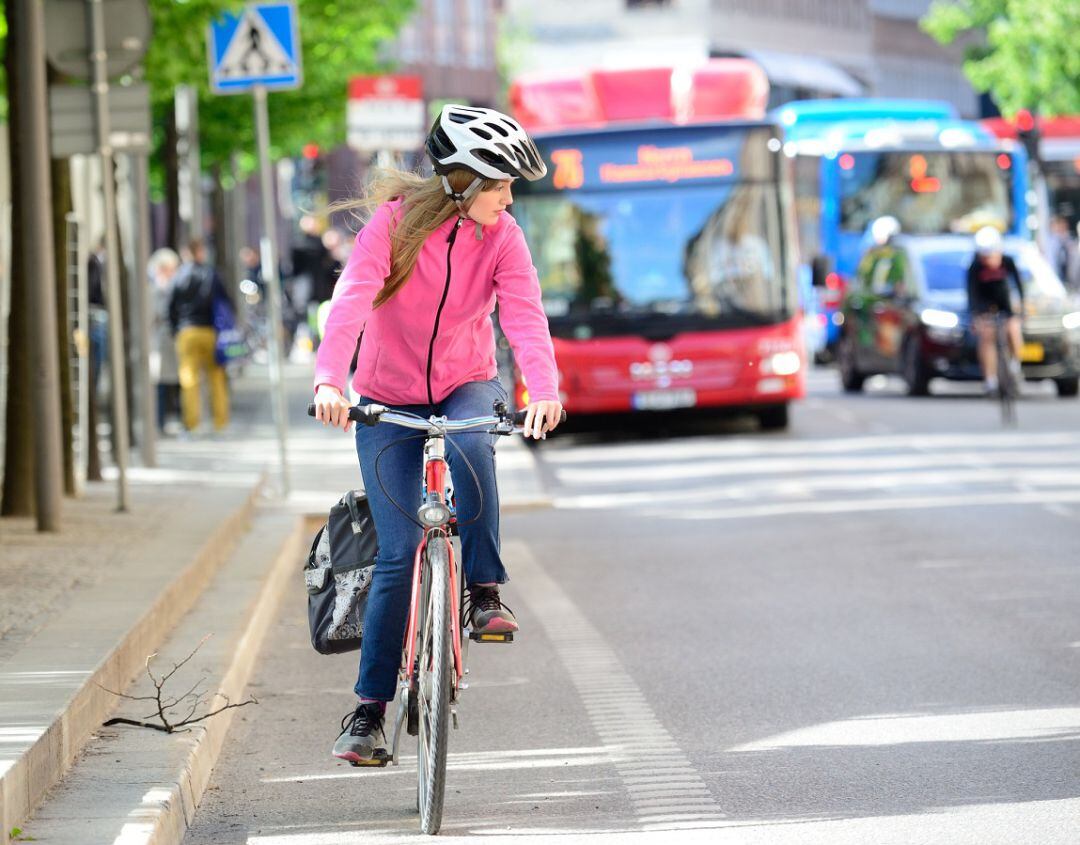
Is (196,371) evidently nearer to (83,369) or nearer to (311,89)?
(83,369)

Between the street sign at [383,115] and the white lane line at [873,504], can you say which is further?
the street sign at [383,115]

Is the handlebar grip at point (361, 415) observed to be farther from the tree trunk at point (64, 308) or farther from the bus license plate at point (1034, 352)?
the bus license plate at point (1034, 352)

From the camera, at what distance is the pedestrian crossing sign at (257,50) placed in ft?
58.1

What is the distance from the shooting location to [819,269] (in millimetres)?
28734

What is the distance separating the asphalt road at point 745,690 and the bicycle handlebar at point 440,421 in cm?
104

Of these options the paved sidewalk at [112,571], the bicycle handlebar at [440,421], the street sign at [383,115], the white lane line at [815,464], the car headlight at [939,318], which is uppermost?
the street sign at [383,115]

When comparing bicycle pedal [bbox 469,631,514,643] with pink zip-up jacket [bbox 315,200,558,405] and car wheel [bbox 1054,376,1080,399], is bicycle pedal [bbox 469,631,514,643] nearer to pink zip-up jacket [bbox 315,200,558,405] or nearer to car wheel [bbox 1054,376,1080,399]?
pink zip-up jacket [bbox 315,200,558,405]

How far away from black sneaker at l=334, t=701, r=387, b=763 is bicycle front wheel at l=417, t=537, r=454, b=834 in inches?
13.6

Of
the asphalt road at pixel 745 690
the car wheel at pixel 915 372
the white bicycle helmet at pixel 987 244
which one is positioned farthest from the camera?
the car wheel at pixel 915 372

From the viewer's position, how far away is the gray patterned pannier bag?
→ 7.31 m

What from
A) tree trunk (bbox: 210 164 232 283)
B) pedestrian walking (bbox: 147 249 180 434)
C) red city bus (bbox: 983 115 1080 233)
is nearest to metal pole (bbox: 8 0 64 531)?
pedestrian walking (bbox: 147 249 180 434)

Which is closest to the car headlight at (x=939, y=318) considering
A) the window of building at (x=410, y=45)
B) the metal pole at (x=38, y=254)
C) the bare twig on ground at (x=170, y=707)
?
the metal pole at (x=38, y=254)

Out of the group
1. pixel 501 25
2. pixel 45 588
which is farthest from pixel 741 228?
pixel 501 25

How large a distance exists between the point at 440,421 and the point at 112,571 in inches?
198
